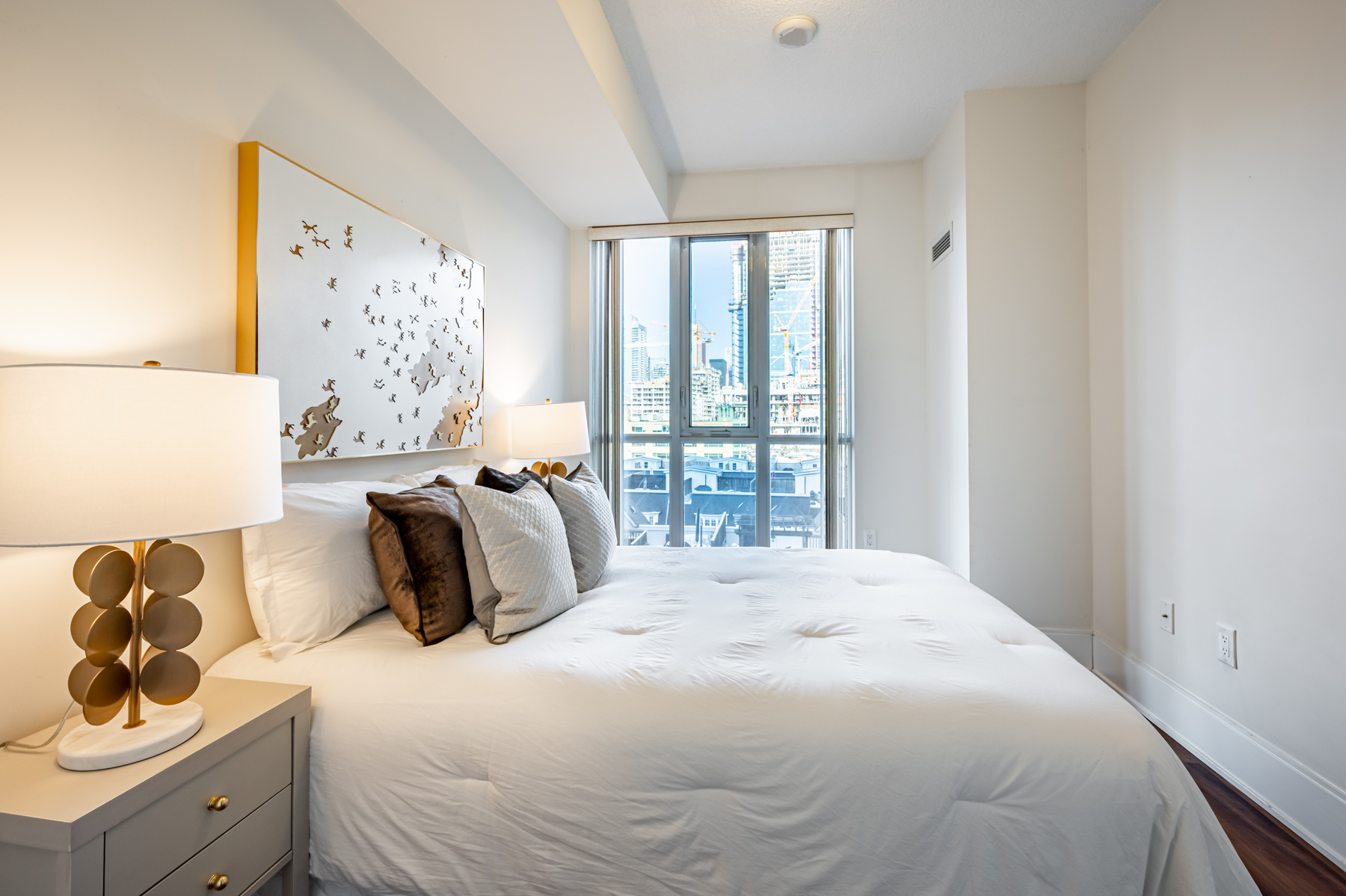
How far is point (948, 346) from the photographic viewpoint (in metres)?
3.12

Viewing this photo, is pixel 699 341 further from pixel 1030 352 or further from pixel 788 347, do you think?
pixel 1030 352

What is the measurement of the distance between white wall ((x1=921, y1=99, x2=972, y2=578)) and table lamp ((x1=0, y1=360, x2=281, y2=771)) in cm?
284

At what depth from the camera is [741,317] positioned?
12.3 feet

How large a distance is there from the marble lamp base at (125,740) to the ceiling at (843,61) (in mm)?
2503

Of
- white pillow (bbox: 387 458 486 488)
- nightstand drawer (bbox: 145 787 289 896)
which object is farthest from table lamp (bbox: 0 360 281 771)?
white pillow (bbox: 387 458 486 488)

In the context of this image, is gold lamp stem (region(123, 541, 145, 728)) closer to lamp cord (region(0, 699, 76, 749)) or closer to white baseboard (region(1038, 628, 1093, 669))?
lamp cord (region(0, 699, 76, 749))

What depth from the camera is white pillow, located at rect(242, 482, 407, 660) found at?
4.33 ft

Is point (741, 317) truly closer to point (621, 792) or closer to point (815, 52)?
point (815, 52)

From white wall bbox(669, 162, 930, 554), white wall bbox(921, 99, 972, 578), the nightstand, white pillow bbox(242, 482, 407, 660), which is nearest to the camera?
the nightstand

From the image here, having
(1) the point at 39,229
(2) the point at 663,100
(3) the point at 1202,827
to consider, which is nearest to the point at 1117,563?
(3) the point at 1202,827

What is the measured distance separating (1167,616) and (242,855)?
2836mm

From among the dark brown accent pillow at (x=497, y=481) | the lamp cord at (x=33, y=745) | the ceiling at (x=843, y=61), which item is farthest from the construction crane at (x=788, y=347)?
the lamp cord at (x=33, y=745)

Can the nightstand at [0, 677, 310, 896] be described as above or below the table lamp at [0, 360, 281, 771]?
below

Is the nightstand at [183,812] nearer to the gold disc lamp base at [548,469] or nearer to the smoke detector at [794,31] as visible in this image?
the gold disc lamp base at [548,469]
